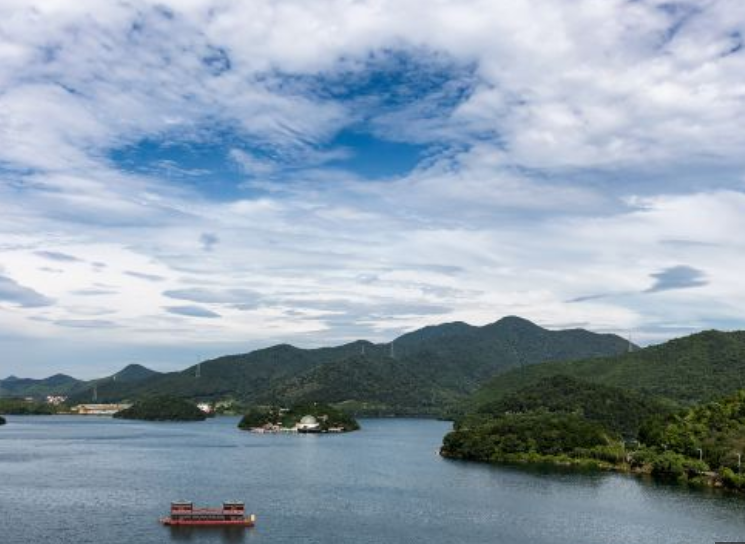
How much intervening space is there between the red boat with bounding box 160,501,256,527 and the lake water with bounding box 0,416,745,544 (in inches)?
69.8

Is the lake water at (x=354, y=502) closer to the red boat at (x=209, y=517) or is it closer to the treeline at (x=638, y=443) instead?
the red boat at (x=209, y=517)

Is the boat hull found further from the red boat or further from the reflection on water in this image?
the reflection on water

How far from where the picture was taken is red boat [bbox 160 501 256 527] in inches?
3194

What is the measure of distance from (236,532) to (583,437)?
83.7 meters

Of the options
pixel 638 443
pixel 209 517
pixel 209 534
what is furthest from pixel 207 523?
pixel 638 443

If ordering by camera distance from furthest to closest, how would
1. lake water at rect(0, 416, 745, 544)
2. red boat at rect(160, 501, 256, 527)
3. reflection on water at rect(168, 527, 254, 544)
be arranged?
1. red boat at rect(160, 501, 256, 527)
2. lake water at rect(0, 416, 745, 544)
3. reflection on water at rect(168, 527, 254, 544)

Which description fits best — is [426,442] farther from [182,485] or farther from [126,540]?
[126,540]

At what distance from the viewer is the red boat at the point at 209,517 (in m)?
81.1

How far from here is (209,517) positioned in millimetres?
82750

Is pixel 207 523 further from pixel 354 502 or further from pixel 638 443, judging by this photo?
pixel 638 443

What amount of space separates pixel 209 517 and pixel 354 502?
20668 mm

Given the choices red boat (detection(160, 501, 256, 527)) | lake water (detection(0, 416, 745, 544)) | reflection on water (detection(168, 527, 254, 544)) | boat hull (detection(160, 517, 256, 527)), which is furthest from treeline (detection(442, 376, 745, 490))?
reflection on water (detection(168, 527, 254, 544))

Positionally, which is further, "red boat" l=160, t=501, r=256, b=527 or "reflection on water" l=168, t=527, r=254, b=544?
"red boat" l=160, t=501, r=256, b=527

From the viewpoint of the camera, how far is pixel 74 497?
Answer: 96688 millimetres
